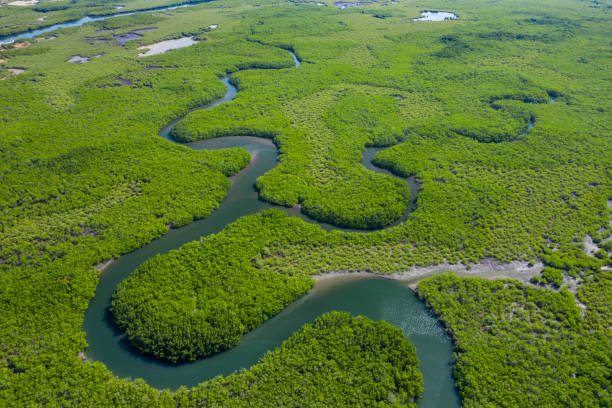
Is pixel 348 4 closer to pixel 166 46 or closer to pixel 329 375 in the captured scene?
pixel 166 46

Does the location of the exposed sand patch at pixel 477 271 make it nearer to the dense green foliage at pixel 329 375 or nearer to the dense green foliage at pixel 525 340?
the dense green foliage at pixel 525 340

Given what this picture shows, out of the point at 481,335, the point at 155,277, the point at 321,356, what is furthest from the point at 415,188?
the point at 155,277

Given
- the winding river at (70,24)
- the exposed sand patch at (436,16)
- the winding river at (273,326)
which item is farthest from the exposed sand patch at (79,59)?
the exposed sand patch at (436,16)

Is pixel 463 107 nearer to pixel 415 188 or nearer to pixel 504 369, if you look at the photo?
pixel 415 188

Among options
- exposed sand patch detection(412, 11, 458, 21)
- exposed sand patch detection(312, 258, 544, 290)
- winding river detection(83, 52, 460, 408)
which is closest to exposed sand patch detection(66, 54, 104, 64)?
winding river detection(83, 52, 460, 408)

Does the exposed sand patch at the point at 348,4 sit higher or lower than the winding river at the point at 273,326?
higher

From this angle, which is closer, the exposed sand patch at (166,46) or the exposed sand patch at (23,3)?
the exposed sand patch at (166,46)

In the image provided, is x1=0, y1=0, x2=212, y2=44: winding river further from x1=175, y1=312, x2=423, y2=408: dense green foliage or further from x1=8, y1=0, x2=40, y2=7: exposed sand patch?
x1=175, y1=312, x2=423, y2=408: dense green foliage
